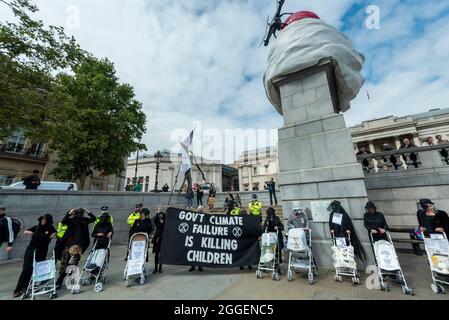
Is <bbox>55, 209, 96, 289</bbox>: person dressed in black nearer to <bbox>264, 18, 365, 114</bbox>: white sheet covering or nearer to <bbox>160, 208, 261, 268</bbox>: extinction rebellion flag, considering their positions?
<bbox>160, 208, 261, 268</bbox>: extinction rebellion flag

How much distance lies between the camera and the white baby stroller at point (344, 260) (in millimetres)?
4447

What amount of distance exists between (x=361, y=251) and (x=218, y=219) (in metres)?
4.02

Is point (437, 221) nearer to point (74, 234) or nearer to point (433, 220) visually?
point (433, 220)

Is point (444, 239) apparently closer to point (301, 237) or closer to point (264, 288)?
point (301, 237)

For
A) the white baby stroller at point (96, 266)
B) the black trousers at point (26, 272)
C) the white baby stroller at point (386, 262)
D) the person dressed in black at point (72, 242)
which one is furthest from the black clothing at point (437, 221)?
the black trousers at point (26, 272)

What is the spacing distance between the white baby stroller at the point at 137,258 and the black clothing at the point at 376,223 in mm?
5927

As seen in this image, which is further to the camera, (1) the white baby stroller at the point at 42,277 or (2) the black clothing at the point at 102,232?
(2) the black clothing at the point at 102,232

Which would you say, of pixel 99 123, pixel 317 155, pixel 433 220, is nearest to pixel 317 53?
pixel 317 155

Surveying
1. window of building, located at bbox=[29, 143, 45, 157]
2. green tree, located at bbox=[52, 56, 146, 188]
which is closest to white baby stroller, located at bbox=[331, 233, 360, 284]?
green tree, located at bbox=[52, 56, 146, 188]

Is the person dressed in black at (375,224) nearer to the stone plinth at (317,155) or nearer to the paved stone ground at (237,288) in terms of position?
the stone plinth at (317,155)

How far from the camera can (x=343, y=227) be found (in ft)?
17.1

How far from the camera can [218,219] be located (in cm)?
620

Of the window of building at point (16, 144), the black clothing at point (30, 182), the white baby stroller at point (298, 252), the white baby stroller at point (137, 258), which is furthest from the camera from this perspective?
the window of building at point (16, 144)
